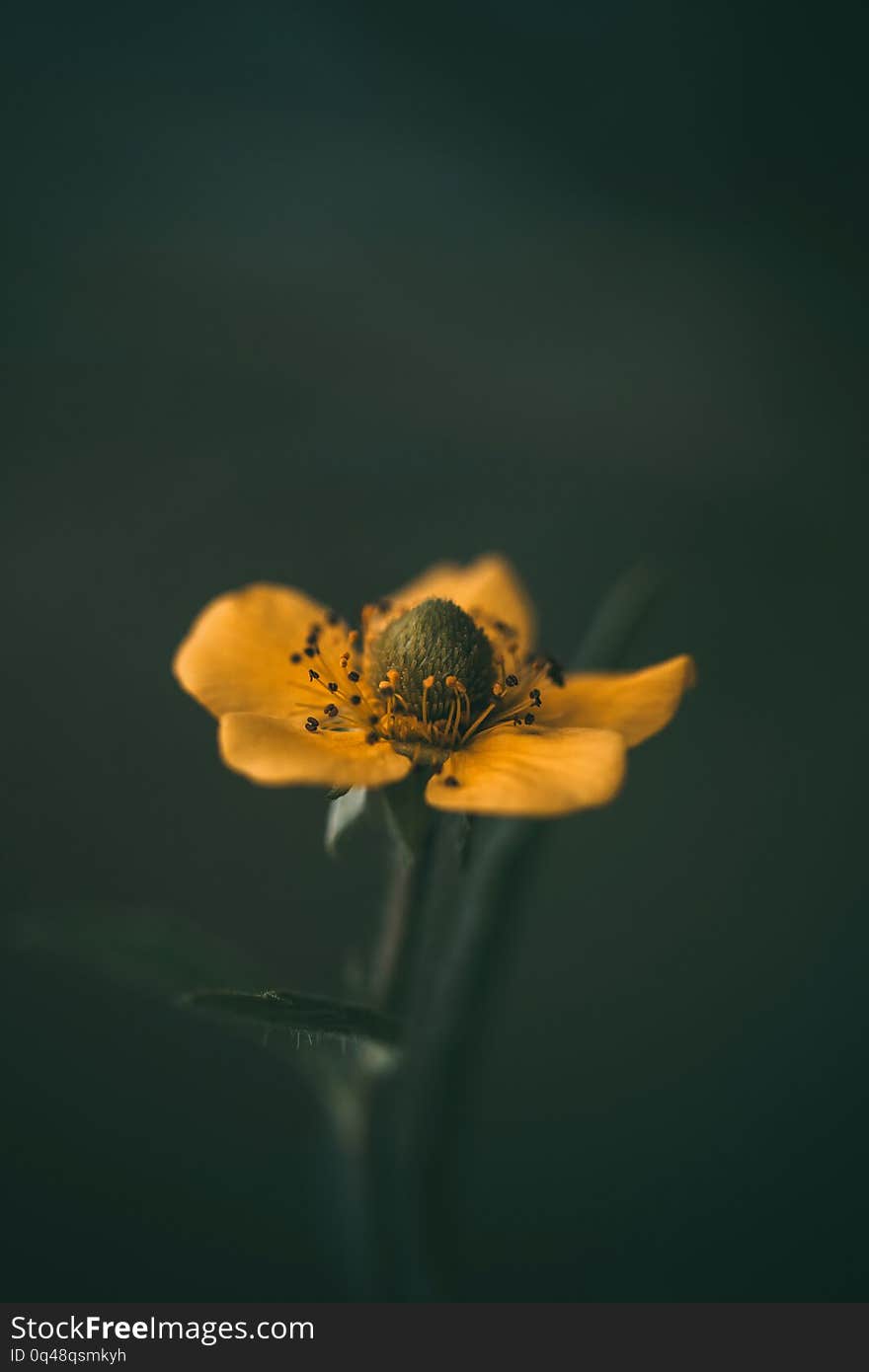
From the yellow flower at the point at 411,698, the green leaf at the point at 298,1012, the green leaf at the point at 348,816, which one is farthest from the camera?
the green leaf at the point at 348,816

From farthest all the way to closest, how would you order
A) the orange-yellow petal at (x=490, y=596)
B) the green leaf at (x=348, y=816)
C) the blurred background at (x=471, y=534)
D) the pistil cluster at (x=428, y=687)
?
1. the blurred background at (x=471, y=534)
2. the orange-yellow petal at (x=490, y=596)
3. the pistil cluster at (x=428, y=687)
4. the green leaf at (x=348, y=816)

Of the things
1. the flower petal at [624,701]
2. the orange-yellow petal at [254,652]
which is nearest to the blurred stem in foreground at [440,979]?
the flower petal at [624,701]

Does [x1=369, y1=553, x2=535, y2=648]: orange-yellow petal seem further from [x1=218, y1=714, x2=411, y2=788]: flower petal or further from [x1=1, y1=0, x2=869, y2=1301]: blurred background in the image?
[x1=1, y1=0, x2=869, y2=1301]: blurred background

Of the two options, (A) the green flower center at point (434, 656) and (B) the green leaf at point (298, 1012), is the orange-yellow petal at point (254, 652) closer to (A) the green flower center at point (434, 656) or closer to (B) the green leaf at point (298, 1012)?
(A) the green flower center at point (434, 656)

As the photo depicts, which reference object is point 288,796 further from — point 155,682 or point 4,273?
point 4,273

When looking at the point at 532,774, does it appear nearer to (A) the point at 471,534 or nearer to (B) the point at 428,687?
(B) the point at 428,687
